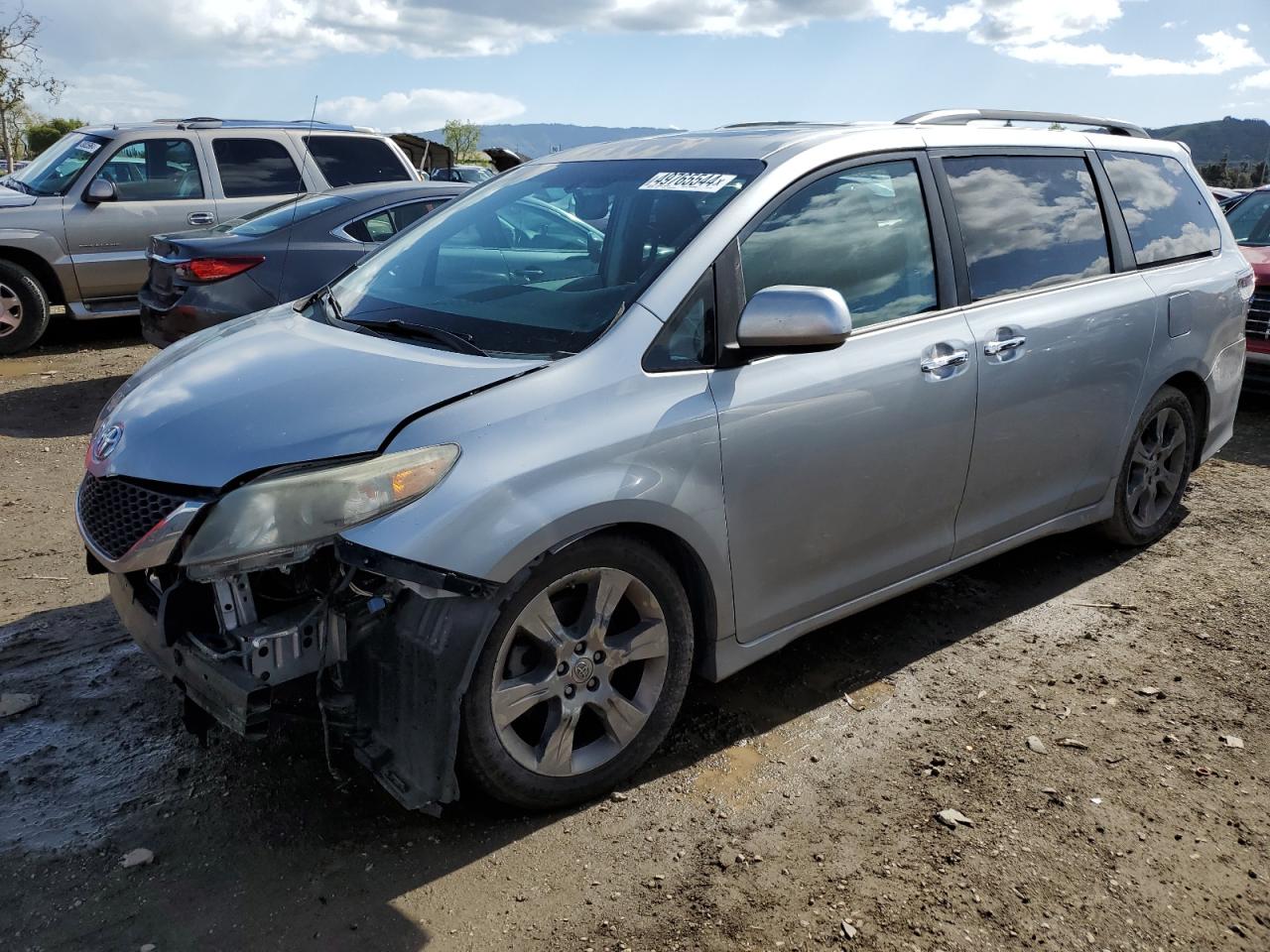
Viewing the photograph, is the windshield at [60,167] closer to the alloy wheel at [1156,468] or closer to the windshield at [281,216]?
the windshield at [281,216]

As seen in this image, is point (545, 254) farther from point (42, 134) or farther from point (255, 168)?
point (42, 134)

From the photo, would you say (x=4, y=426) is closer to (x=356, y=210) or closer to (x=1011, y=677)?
(x=356, y=210)

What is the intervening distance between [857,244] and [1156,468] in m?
2.28

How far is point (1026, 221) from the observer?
4086 mm

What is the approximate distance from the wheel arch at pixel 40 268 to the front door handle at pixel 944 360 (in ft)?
27.7

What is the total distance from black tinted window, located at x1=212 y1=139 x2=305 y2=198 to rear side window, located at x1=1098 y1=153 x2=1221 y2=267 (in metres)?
7.47

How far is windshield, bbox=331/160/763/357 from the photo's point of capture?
10.3ft

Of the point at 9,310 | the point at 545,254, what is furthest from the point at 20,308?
the point at 545,254

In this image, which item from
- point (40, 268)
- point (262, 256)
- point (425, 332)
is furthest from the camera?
point (40, 268)

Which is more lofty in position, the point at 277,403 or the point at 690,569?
the point at 277,403

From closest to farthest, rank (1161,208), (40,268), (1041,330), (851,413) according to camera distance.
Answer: (851,413) < (1041,330) < (1161,208) < (40,268)

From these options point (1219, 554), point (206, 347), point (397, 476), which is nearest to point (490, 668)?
point (397, 476)

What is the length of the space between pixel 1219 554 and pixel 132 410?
183 inches

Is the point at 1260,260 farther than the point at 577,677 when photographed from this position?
Yes
